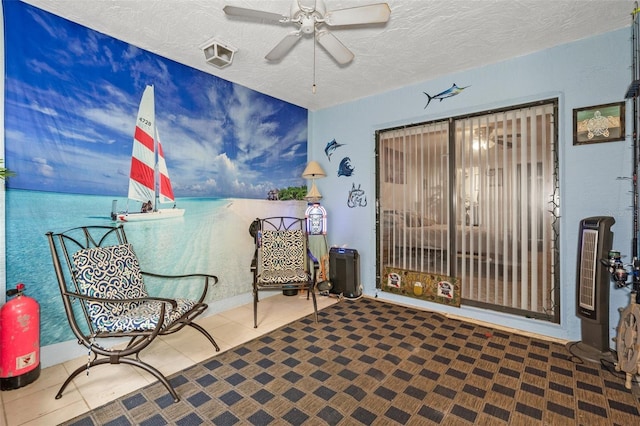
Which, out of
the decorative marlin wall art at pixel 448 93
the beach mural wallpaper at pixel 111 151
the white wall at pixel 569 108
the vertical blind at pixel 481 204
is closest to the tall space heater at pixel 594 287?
the white wall at pixel 569 108

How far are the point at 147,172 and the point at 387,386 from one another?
9.87 feet

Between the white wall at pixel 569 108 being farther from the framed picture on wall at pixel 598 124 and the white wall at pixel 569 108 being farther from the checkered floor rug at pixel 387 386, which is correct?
the checkered floor rug at pixel 387 386

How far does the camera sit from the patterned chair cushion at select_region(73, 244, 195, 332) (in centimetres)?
214

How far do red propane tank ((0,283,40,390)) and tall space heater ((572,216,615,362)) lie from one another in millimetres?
4413

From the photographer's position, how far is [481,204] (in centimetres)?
341

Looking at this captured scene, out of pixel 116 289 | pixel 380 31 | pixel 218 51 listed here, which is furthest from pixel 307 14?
pixel 116 289

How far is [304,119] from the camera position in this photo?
4.93 m

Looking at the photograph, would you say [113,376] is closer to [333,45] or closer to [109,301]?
[109,301]

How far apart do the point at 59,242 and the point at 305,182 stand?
129 inches

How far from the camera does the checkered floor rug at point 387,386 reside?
1863 millimetres

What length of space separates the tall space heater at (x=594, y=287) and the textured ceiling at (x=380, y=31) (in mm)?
1629

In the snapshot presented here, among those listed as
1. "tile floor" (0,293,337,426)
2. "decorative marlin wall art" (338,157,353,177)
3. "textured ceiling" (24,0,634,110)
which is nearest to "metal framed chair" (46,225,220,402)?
"tile floor" (0,293,337,426)

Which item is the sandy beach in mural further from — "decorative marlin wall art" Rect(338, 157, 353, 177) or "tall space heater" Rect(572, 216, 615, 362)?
"tall space heater" Rect(572, 216, 615, 362)

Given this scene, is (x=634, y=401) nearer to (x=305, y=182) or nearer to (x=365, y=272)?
(x=365, y=272)
